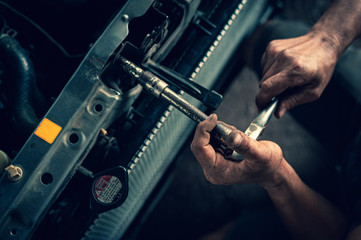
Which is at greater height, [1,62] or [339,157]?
[339,157]

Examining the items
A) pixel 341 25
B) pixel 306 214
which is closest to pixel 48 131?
pixel 306 214

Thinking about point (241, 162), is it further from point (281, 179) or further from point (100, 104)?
point (100, 104)

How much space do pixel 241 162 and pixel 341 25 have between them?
629 millimetres

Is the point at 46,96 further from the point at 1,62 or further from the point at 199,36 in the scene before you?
the point at 199,36

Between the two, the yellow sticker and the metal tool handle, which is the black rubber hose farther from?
the metal tool handle

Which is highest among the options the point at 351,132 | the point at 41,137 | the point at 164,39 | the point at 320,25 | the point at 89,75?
the point at 320,25

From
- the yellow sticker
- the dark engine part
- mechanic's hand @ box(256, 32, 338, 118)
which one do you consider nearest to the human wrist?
mechanic's hand @ box(256, 32, 338, 118)

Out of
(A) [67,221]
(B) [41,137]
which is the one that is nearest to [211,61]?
(B) [41,137]

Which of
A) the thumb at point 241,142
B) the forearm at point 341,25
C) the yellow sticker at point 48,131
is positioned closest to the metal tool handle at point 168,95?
the thumb at point 241,142

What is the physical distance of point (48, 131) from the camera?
67cm

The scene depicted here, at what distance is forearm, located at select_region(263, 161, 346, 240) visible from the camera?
95cm

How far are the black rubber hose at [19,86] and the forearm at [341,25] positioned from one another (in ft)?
3.15

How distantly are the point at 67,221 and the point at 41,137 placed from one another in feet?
0.98

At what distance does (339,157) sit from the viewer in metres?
1.23
